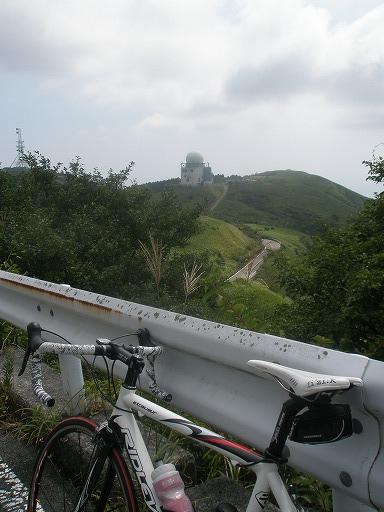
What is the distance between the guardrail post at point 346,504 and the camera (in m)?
1.48

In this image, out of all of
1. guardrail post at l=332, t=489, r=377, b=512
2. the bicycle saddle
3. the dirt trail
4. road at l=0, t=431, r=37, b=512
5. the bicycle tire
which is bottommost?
road at l=0, t=431, r=37, b=512

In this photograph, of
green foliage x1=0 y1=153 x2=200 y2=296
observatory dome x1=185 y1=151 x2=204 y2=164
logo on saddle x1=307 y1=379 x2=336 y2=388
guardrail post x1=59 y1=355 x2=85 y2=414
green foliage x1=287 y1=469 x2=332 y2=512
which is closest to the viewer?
logo on saddle x1=307 y1=379 x2=336 y2=388

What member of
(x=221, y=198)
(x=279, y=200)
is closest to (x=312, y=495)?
(x=221, y=198)

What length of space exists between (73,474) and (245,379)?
1.26m

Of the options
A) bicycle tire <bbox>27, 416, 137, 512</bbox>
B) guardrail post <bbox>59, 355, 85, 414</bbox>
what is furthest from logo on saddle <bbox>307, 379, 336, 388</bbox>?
guardrail post <bbox>59, 355, 85, 414</bbox>

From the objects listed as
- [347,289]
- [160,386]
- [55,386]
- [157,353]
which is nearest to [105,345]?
[157,353]

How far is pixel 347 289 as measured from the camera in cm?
1010

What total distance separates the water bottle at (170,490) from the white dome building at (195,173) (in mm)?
106877

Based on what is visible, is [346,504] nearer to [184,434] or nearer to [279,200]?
[184,434]

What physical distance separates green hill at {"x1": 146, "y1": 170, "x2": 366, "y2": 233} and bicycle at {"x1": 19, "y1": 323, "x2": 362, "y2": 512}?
105 meters

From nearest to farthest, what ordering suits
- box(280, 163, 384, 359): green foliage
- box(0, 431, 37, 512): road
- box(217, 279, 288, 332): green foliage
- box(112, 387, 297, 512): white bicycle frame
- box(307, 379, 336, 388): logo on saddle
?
box(307, 379, 336, 388): logo on saddle < box(112, 387, 297, 512): white bicycle frame < box(0, 431, 37, 512): road < box(217, 279, 288, 332): green foliage < box(280, 163, 384, 359): green foliage

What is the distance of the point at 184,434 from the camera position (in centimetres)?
166

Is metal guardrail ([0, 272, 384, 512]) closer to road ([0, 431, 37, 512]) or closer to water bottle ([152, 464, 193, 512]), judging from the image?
water bottle ([152, 464, 193, 512])

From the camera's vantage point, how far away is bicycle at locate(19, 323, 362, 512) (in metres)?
1.29
